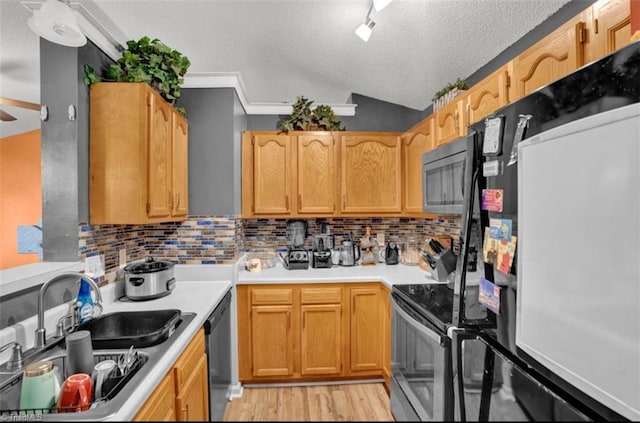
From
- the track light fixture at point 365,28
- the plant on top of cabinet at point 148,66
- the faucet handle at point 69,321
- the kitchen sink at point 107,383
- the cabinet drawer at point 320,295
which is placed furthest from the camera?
the cabinet drawer at point 320,295

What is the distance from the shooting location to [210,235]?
8.06 ft

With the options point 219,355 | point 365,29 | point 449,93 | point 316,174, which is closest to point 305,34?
point 365,29

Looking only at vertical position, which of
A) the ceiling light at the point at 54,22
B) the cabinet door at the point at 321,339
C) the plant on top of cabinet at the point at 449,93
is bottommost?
the cabinet door at the point at 321,339

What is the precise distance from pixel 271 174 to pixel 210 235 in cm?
75

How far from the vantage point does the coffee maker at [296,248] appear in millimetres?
2744

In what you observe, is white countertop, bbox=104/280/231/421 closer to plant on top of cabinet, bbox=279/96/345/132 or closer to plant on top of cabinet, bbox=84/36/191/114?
plant on top of cabinet, bbox=84/36/191/114

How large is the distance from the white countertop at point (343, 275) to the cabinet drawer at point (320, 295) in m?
0.07

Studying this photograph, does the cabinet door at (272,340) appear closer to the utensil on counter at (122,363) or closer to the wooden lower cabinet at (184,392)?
the wooden lower cabinet at (184,392)

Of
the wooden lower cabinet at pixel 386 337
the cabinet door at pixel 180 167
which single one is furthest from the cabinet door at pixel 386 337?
the cabinet door at pixel 180 167

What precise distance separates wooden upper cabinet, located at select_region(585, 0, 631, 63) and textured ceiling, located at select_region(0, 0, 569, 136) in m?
0.65

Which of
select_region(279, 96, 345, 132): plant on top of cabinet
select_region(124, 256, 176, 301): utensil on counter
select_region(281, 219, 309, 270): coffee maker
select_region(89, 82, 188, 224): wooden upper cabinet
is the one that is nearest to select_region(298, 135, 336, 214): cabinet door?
select_region(279, 96, 345, 132): plant on top of cabinet

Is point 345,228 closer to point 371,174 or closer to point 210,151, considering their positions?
point 371,174

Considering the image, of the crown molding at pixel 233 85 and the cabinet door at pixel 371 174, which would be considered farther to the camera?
the cabinet door at pixel 371 174

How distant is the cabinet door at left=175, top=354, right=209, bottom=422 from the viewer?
1280 millimetres
